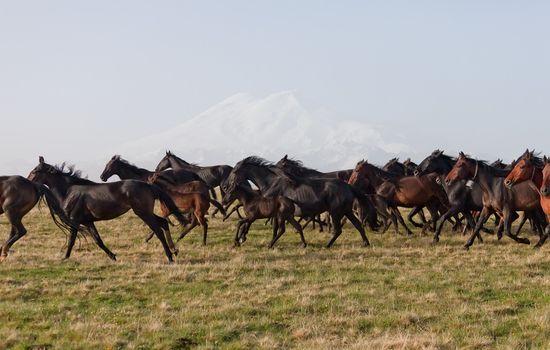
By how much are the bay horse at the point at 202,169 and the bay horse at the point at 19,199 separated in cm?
871

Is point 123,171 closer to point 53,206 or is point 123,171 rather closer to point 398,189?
point 53,206

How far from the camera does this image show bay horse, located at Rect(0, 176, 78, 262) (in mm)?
12703

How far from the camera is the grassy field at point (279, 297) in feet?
23.4

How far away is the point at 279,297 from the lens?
916cm

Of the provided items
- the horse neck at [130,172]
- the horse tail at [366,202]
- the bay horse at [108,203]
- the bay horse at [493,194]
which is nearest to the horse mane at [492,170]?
the bay horse at [493,194]

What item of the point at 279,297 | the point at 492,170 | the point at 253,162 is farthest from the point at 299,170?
the point at 279,297

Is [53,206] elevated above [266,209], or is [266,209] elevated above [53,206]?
[53,206]

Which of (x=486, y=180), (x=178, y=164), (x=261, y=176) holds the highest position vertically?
(x=178, y=164)

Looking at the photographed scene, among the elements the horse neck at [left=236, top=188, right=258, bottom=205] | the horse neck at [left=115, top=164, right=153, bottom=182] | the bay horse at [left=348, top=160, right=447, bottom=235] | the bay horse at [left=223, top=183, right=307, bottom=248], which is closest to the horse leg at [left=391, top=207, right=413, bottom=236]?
the bay horse at [left=348, top=160, right=447, bottom=235]

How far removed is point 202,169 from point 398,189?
25.6ft

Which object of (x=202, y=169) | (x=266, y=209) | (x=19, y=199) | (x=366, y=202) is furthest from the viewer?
(x=202, y=169)

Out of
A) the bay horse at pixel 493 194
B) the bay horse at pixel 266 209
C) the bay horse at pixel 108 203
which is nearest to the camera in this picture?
the bay horse at pixel 108 203

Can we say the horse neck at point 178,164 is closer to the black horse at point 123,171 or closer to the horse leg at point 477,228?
the black horse at point 123,171

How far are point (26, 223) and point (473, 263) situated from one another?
13.5 meters
